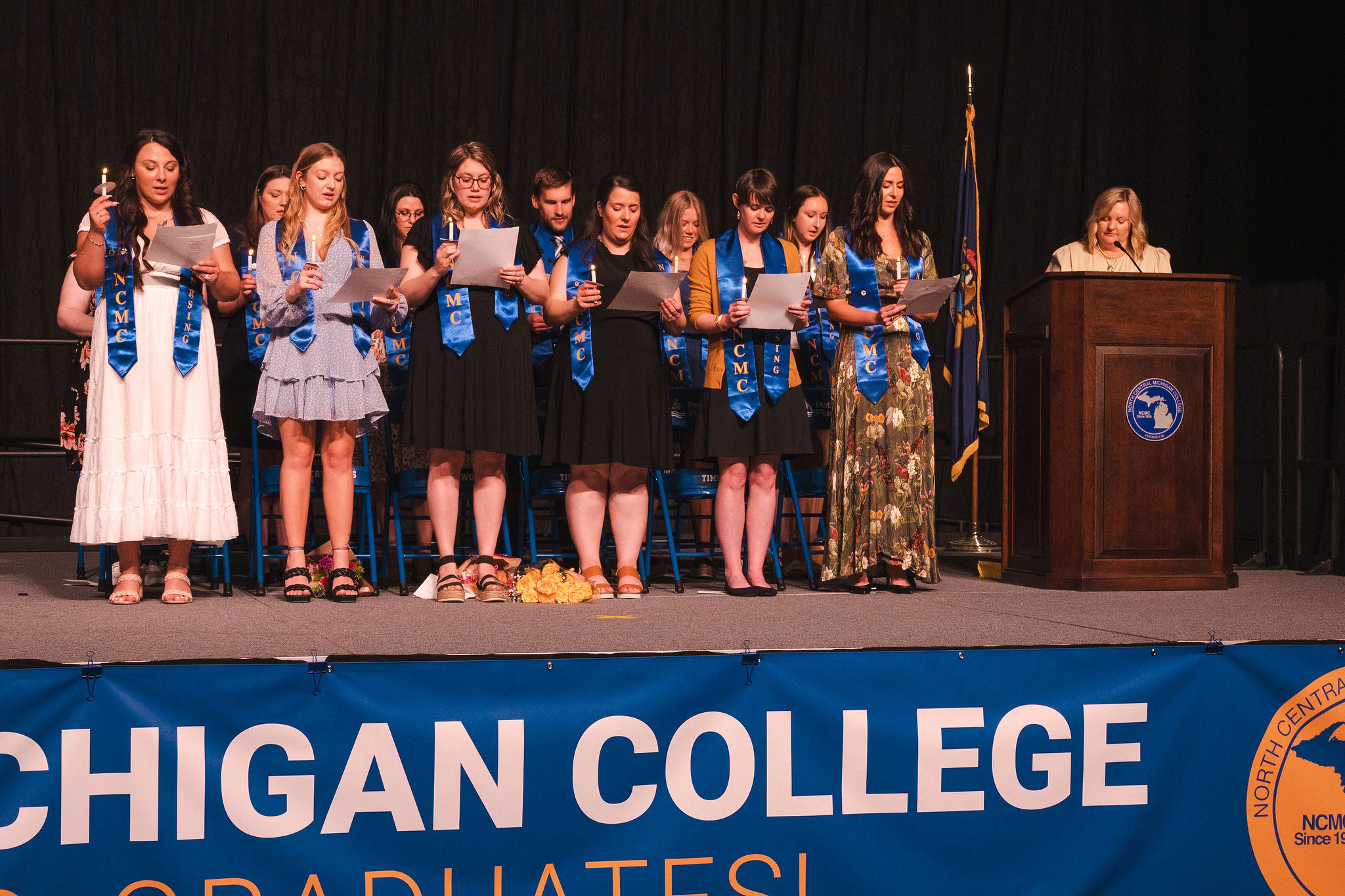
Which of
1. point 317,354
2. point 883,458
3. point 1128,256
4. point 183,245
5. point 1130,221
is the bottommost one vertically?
point 883,458

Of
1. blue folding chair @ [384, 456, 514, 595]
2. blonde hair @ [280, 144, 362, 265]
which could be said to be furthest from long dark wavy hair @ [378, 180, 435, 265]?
blue folding chair @ [384, 456, 514, 595]

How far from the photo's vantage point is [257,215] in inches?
146

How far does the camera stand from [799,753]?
2248 mm

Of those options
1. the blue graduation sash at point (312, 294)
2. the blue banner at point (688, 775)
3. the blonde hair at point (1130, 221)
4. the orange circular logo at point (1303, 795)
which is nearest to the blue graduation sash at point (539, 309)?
the blue graduation sash at point (312, 294)

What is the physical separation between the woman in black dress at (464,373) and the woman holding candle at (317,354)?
11 centimetres

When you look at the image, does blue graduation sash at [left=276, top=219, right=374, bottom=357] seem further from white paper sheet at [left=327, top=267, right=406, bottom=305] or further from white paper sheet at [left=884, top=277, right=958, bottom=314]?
white paper sheet at [left=884, top=277, right=958, bottom=314]

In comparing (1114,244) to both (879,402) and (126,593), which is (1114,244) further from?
(126,593)

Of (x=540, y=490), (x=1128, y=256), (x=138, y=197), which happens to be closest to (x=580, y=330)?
(x=540, y=490)

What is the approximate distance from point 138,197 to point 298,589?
1.12 metres

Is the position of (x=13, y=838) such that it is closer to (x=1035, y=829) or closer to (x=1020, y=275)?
(x=1035, y=829)

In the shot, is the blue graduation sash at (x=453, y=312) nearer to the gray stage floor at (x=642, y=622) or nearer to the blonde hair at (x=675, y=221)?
the gray stage floor at (x=642, y=622)

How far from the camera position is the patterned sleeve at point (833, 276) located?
12.4 feet

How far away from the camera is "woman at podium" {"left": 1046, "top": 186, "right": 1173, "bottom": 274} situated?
4164 millimetres

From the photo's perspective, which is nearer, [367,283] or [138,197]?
[367,283]
